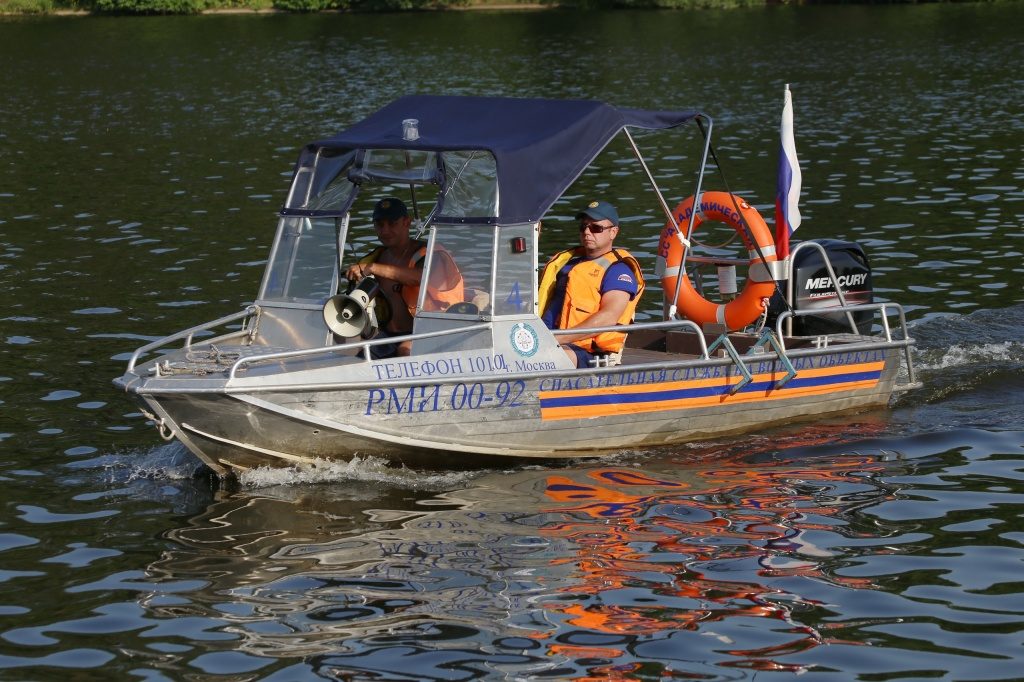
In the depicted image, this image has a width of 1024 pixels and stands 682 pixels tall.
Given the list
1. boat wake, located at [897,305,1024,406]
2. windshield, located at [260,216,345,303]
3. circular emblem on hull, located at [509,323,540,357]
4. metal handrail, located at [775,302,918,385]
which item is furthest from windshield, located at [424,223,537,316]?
boat wake, located at [897,305,1024,406]

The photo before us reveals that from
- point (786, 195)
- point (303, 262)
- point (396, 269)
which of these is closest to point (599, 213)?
point (396, 269)

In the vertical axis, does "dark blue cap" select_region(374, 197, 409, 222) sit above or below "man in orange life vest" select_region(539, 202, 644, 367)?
above

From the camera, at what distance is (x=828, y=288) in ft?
45.4

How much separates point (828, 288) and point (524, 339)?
147 inches

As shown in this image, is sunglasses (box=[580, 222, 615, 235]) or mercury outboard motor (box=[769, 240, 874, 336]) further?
mercury outboard motor (box=[769, 240, 874, 336])

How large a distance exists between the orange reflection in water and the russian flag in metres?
2.54

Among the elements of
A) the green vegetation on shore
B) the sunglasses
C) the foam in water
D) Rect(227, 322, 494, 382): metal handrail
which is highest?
the green vegetation on shore

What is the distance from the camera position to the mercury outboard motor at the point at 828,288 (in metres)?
13.7

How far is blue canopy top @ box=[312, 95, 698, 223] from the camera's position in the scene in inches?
457

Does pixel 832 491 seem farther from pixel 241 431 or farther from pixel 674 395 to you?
pixel 241 431

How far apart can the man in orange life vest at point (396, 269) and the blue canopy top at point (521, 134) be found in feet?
2.18

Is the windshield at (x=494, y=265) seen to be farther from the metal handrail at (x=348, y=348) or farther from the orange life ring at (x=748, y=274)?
the orange life ring at (x=748, y=274)

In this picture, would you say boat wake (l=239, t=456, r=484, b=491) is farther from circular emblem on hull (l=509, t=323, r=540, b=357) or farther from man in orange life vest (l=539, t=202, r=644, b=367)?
man in orange life vest (l=539, t=202, r=644, b=367)

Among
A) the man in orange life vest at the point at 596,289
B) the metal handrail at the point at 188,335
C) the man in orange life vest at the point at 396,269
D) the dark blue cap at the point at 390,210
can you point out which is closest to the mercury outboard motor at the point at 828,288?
the man in orange life vest at the point at 596,289
